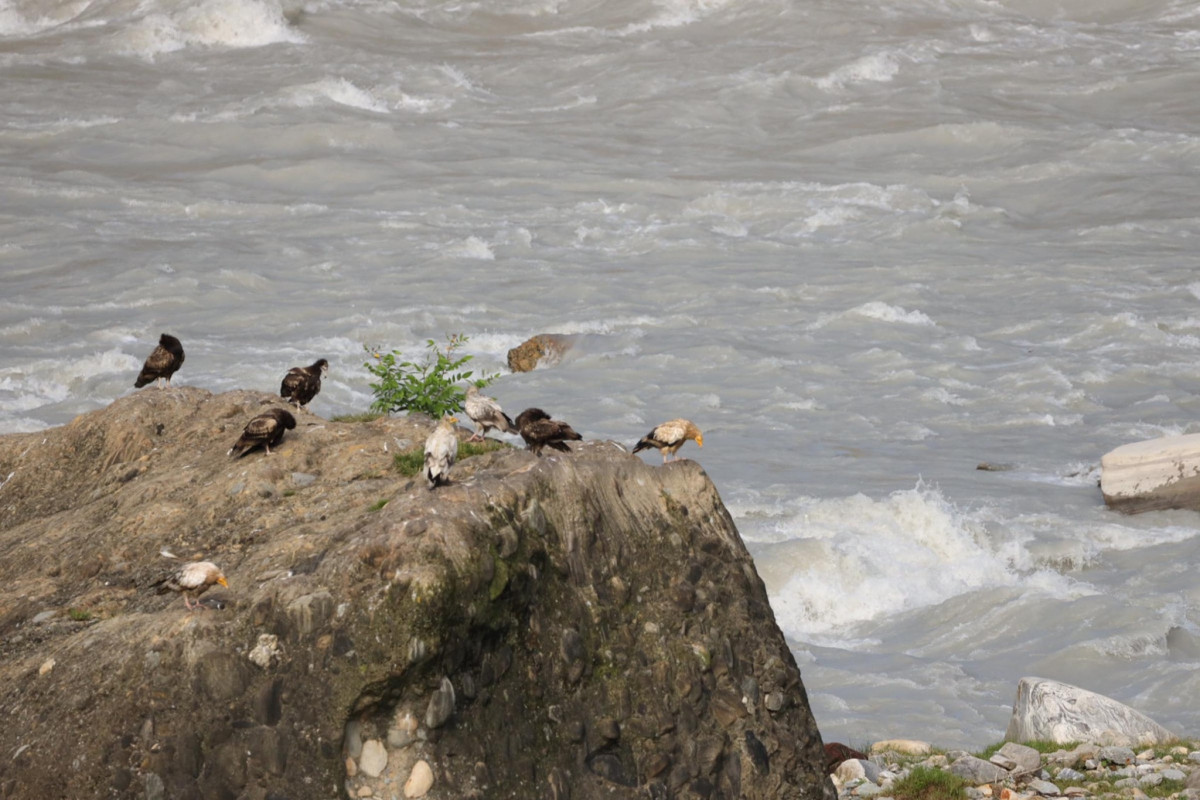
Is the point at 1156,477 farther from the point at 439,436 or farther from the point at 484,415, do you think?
the point at 439,436

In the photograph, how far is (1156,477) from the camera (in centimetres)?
1816

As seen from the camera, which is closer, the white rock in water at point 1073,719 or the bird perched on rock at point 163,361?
the white rock in water at point 1073,719

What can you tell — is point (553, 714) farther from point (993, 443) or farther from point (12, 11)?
point (12, 11)

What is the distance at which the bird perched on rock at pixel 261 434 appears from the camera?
8.16 meters

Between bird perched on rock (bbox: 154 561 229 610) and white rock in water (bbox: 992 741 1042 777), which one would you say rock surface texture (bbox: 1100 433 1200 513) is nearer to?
white rock in water (bbox: 992 741 1042 777)

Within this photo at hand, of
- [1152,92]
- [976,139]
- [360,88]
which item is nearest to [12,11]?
[360,88]

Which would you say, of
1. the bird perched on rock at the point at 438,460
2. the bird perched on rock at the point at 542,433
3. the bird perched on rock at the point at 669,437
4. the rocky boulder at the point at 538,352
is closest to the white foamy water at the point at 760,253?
the rocky boulder at the point at 538,352

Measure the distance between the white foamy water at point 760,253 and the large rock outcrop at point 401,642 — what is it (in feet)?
20.9

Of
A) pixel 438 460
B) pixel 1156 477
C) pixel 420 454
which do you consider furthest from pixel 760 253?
pixel 438 460

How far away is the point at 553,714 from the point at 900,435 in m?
16.4

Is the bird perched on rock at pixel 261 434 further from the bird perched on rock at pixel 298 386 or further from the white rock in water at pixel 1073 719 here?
the white rock in water at pixel 1073 719

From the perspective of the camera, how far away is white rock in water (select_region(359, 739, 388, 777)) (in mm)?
6000

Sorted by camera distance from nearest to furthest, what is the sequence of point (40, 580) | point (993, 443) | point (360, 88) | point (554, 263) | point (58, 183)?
1. point (40, 580)
2. point (993, 443)
3. point (554, 263)
4. point (58, 183)
5. point (360, 88)

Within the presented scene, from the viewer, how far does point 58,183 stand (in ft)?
115
